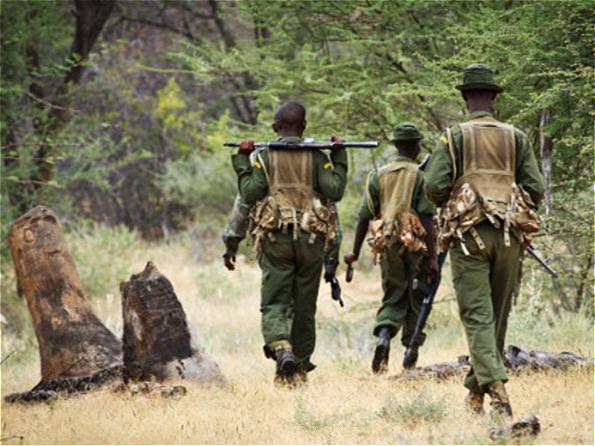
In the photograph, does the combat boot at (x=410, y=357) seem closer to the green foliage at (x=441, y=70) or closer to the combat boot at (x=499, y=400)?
the green foliage at (x=441, y=70)

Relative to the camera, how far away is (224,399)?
8.52 m

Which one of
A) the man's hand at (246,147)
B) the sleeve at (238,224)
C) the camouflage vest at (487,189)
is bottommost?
the sleeve at (238,224)

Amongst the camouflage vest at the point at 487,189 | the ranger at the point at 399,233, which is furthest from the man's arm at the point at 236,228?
the camouflage vest at the point at 487,189

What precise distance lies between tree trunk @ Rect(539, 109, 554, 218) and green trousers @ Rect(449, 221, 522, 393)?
394 centimetres

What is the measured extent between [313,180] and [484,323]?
2.45 m

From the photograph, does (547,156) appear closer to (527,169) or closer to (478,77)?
(527,169)

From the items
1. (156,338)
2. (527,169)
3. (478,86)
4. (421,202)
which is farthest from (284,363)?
(478,86)

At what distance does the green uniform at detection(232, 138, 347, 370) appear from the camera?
8.82 meters

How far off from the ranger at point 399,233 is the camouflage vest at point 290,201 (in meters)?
0.80

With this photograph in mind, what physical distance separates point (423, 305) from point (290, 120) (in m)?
1.92

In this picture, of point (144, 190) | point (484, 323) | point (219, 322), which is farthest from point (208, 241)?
point (484, 323)

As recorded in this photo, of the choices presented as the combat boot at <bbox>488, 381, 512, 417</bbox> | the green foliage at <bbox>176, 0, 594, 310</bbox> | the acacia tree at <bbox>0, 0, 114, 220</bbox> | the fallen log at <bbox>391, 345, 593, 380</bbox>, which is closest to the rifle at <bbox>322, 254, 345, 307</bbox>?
the fallen log at <bbox>391, 345, 593, 380</bbox>

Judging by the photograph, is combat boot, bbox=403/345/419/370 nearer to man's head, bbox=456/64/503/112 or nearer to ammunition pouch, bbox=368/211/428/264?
ammunition pouch, bbox=368/211/428/264

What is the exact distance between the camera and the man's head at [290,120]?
8.85 m
